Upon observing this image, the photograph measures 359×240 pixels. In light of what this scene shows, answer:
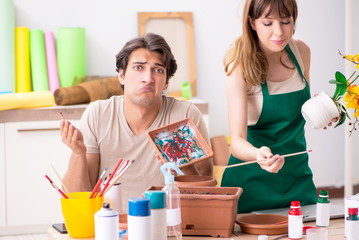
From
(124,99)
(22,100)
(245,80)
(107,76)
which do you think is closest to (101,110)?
(124,99)

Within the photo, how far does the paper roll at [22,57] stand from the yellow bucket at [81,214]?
2591mm

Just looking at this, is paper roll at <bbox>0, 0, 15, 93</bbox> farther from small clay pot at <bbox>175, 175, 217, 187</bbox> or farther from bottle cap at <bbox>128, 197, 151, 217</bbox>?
bottle cap at <bbox>128, 197, 151, 217</bbox>

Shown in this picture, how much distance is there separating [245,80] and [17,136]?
7.50 feet

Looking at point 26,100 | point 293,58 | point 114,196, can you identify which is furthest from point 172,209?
point 26,100

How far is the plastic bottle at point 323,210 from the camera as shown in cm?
192

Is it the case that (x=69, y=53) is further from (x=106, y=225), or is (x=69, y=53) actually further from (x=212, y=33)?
(x=106, y=225)

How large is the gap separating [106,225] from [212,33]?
3230 millimetres

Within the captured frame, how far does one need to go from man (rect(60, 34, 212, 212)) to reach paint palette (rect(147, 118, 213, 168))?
140 millimetres

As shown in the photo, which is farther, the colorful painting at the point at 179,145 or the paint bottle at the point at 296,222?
the colorful painting at the point at 179,145

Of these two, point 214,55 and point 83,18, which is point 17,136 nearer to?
point 83,18

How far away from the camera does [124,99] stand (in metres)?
2.52

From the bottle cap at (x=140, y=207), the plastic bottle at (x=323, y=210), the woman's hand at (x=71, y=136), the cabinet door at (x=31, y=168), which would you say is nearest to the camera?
the bottle cap at (x=140, y=207)

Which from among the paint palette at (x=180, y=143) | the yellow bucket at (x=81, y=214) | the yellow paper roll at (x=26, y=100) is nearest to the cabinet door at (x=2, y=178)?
the yellow paper roll at (x=26, y=100)

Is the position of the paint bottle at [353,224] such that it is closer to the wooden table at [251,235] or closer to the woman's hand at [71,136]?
the wooden table at [251,235]
